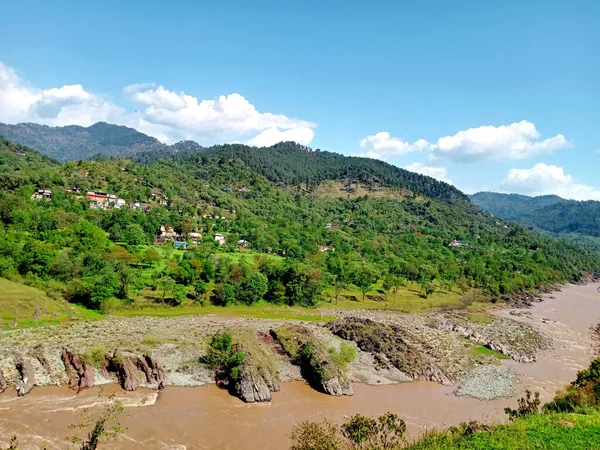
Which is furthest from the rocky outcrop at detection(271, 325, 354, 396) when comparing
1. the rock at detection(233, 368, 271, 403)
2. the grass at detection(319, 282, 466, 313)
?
the grass at detection(319, 282, 466, 313)

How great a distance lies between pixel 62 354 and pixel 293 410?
942 inches

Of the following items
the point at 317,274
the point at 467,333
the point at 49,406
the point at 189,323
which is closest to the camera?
the point at 49,406

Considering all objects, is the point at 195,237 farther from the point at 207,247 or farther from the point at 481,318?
the point at 481,318

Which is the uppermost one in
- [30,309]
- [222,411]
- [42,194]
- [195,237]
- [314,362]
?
[42,194]

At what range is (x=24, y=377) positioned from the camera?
114 feet

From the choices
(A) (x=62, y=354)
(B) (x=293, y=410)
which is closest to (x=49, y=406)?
(A) (x=62, y=354)

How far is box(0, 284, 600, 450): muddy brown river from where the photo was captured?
28547mm

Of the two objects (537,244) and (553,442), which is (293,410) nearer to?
(553,442)

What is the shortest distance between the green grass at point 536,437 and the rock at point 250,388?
20.2 metres

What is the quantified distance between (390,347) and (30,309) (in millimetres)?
46665

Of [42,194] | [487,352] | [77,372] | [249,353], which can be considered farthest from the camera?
[42,194]

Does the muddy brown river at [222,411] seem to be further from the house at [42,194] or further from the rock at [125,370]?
the house at [42,194]

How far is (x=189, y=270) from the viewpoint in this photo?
71938mm

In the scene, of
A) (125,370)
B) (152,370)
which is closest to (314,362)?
(152,370)
